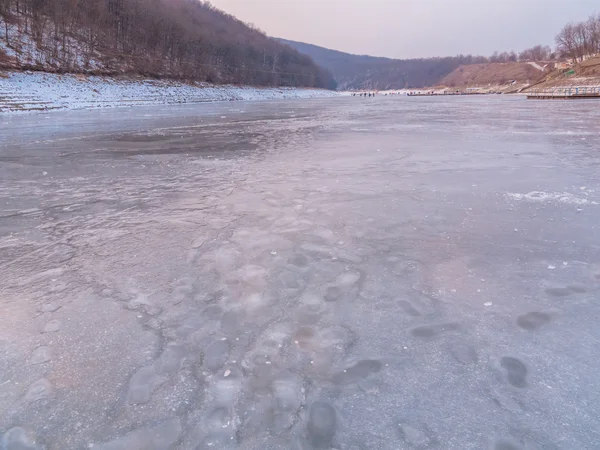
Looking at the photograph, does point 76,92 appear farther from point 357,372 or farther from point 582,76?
point 582,76

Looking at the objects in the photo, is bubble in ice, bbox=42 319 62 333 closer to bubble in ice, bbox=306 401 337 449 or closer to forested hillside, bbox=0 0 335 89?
bubble in ice, bbox=306 401 337 449

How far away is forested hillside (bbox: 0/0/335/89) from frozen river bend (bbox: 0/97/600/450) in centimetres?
3916

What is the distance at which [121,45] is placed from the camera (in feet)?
203

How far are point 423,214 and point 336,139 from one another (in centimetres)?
776

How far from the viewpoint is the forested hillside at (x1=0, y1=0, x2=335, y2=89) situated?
139ft

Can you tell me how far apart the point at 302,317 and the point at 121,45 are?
71.8 meters

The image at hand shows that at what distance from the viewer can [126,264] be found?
140 inches

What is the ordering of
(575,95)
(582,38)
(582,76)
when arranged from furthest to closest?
(582,38) → (582,76) → (575,95)

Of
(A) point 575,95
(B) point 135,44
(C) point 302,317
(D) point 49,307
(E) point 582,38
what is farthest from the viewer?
(E) point 582,38

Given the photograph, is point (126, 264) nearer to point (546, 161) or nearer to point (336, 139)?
point (546, 161)

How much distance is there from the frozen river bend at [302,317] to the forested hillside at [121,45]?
39.2 meters

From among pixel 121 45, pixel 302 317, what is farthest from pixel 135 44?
pixel 302 317

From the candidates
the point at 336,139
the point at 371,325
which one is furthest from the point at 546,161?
the point at 371,325

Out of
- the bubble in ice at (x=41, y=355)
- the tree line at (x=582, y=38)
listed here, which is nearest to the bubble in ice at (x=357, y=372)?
the bubble in ice at (x=41, y=355)
